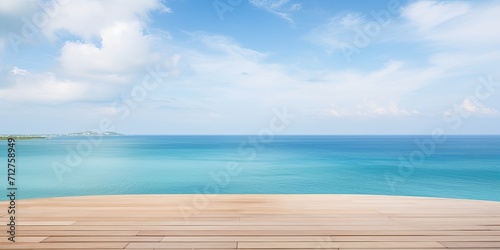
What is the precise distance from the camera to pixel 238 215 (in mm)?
2977

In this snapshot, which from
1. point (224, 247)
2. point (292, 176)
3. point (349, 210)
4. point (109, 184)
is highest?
point (292, 176)

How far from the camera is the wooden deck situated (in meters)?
2.22

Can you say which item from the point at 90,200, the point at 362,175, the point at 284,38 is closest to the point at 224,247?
the point at 90,200

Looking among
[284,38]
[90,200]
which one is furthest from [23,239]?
[284,38]

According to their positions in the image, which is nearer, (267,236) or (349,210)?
(267,236)

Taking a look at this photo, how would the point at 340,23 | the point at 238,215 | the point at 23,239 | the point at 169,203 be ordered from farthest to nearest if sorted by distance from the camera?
the point at 340,23 → the point at 169,203 → the point at 238,215 → the point at 23,239

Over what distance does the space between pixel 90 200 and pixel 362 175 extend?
19.7 m

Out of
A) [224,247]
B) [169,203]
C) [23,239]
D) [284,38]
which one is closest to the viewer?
[224,247]

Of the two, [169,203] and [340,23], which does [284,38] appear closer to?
[340,23]

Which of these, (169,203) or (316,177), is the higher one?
(316,177)

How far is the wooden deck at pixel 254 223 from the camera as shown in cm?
222

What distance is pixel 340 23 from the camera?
8.81 metres

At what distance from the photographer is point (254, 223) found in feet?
8.87

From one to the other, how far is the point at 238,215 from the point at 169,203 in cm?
92
